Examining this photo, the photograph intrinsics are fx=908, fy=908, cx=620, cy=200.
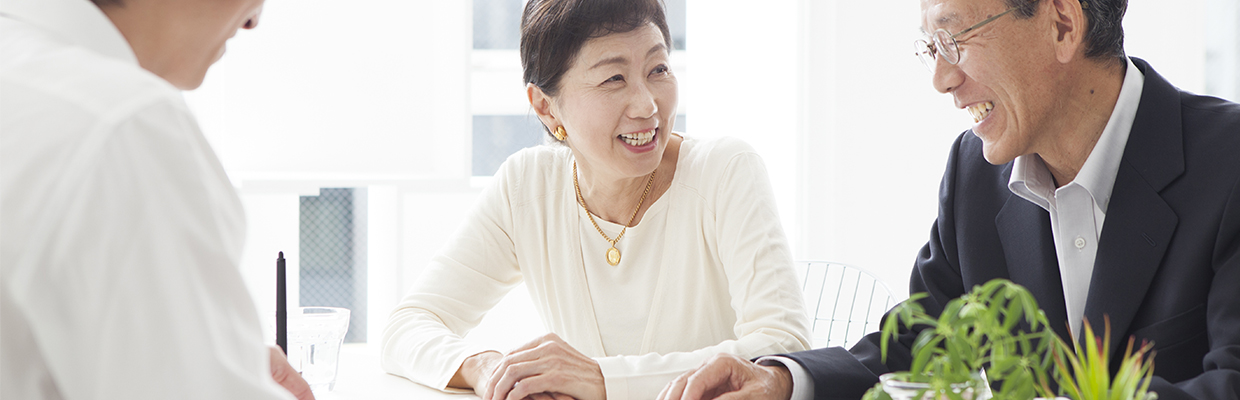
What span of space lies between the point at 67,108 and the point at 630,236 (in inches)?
53.5

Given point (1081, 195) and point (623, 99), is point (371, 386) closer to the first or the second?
point (623, 99)

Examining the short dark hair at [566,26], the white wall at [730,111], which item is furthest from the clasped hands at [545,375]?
the white wall at [730,111]

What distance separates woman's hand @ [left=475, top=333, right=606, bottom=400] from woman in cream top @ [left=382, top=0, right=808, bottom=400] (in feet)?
0.72

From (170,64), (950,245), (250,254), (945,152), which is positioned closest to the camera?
(170,64)

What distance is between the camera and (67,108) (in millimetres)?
569

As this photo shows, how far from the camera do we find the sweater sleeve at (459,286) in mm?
1650

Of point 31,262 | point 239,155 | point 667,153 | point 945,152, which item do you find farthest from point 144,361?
point 945,152

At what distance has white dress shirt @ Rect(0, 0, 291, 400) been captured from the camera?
1.78 ft

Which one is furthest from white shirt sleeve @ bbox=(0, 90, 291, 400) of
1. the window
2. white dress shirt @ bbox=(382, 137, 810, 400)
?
the window

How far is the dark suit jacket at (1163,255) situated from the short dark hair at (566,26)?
77cm

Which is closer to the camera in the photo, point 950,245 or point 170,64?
point 170,64

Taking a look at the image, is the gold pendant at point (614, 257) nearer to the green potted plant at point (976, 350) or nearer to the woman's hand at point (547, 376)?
the woman's hand at point (547, 376)

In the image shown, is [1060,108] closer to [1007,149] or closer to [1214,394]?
[1007,149]

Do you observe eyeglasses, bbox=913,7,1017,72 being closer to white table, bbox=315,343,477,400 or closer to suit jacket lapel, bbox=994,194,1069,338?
suit jacket lapel, bbox=994,194,1069,338
